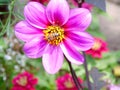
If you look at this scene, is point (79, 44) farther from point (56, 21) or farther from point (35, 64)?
point (35, 64)

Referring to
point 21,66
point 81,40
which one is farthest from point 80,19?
point 21,66

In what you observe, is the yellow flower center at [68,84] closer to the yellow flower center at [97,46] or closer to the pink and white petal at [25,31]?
the yellow flower center at [97,46]

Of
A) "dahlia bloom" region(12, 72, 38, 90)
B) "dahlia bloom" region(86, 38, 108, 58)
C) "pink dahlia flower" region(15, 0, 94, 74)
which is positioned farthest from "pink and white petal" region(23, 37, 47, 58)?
"dahlia bloom" region(86, 38, 108, 58)

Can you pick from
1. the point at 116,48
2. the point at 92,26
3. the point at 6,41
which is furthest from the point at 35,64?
the point at 116,48

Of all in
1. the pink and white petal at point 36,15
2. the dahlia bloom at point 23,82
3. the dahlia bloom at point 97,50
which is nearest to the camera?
the pink and white petal at point 36,15

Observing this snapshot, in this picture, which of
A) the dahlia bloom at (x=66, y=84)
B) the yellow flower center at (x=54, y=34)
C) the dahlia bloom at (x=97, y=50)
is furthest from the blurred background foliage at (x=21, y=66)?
the yellow flower center at (x=54, y=34)

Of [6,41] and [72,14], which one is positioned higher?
[72,14]

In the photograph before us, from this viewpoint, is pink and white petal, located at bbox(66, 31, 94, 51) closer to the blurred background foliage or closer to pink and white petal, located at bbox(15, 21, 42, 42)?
pink and white petal, located at bbox(15, 21, 42, 42)

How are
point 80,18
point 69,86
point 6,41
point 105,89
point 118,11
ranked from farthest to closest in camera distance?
point 118,11 < point 6,41 < point 69,86 < point 105,89 < point 80,18
